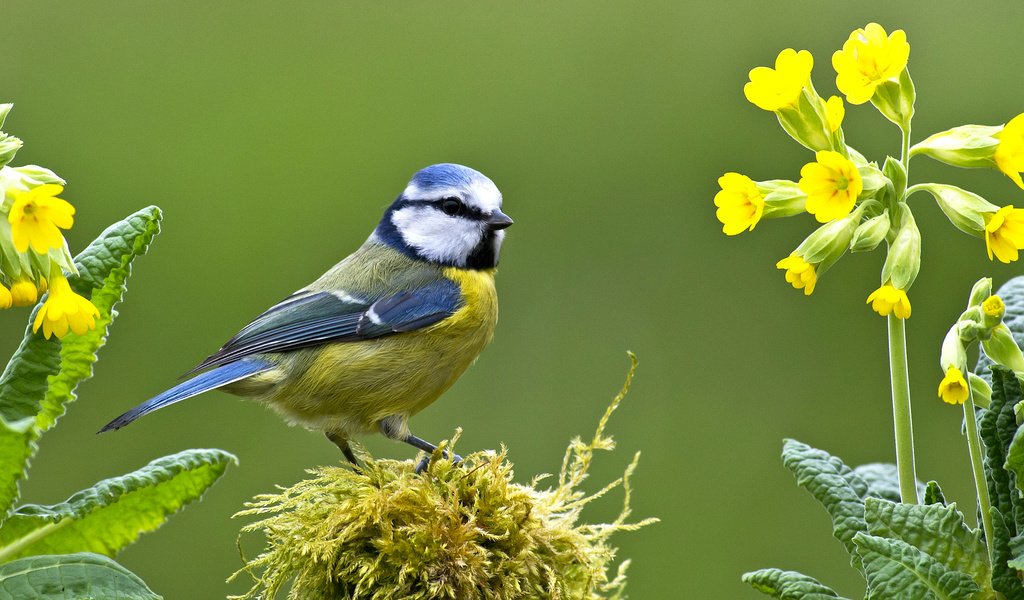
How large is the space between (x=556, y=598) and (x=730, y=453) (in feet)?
11.8

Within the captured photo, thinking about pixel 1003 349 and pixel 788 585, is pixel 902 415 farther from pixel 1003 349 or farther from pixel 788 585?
pixel 788 585

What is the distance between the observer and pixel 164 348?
5.39 metres

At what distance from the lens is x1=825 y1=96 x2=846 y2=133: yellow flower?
1.63 meters

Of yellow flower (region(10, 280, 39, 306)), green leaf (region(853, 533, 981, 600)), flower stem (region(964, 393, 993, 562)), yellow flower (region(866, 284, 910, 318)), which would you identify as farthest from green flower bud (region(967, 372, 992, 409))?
yellow flower (region(10, 280, 39, 306))

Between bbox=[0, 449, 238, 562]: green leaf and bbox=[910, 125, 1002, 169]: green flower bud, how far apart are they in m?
1.20

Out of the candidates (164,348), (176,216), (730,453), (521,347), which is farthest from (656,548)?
(176,216)

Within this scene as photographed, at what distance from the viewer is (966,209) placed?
168 centimetres

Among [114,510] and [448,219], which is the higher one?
[448,219]

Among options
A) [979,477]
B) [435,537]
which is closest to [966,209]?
[979,477]

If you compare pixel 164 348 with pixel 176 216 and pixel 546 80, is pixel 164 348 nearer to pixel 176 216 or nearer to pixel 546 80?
pixel 176 216

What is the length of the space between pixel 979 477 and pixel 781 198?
0.49 meters

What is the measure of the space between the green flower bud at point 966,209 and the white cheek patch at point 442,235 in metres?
1.51

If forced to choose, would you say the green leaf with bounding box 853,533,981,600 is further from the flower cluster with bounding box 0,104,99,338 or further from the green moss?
the flower cluster with bounding box 0,104,99,338

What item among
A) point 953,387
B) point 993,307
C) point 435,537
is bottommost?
point 435,537
